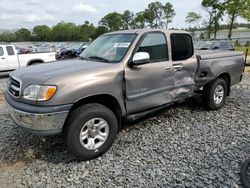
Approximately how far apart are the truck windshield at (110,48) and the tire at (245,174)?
2292 mm

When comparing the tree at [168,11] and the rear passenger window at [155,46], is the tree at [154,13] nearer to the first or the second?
the tree at [168,11]

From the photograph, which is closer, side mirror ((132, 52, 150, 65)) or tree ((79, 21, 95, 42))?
side mirror ((132, 52, 150, 65))

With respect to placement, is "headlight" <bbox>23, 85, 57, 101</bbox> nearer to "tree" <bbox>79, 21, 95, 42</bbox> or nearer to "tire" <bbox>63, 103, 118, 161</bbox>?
"tire" <bbox>63, 103, 118, 161</bbox>

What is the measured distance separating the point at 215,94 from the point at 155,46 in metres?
2.14

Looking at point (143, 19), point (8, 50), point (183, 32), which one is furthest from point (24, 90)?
point (143, 19)

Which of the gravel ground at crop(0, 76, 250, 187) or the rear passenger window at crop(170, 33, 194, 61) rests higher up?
the rear passenger window at crop(170, 33, 194, 61)

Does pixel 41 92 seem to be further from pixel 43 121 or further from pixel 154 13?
Answer: pixel 154 13

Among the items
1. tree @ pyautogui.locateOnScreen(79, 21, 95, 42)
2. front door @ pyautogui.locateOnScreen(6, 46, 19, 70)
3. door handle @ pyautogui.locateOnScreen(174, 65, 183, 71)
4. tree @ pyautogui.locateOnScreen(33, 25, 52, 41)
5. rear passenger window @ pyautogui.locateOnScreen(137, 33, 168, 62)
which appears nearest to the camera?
rear passenger window @ pyautogui.locateOnScreen(137, 33, 168, 62)

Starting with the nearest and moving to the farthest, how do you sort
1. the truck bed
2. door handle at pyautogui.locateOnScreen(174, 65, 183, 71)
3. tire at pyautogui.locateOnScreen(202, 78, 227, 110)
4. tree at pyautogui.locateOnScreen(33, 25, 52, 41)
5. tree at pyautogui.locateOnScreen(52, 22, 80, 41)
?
door handle at pyautogui.locateOnScreen(174, 65, 183, 71)
the truck bed
tire at pyautogui.locateOnScreen(202, 78, 227, 110)
tree at pyautogui.locateOnScreen(52, 22, 80, 41)
tree at pyautogui.locateOnScreen(33, 25, 52, 41)

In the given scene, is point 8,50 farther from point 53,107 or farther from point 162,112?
point 53,107

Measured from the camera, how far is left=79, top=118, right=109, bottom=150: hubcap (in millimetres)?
3746

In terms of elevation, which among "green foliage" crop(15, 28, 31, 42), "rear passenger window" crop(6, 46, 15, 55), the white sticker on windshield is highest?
the white sticker on windshield

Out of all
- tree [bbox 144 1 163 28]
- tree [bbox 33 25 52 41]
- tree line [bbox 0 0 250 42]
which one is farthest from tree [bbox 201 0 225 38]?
tree [bbox 33 25 52 41]

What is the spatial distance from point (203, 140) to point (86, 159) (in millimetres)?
1975
